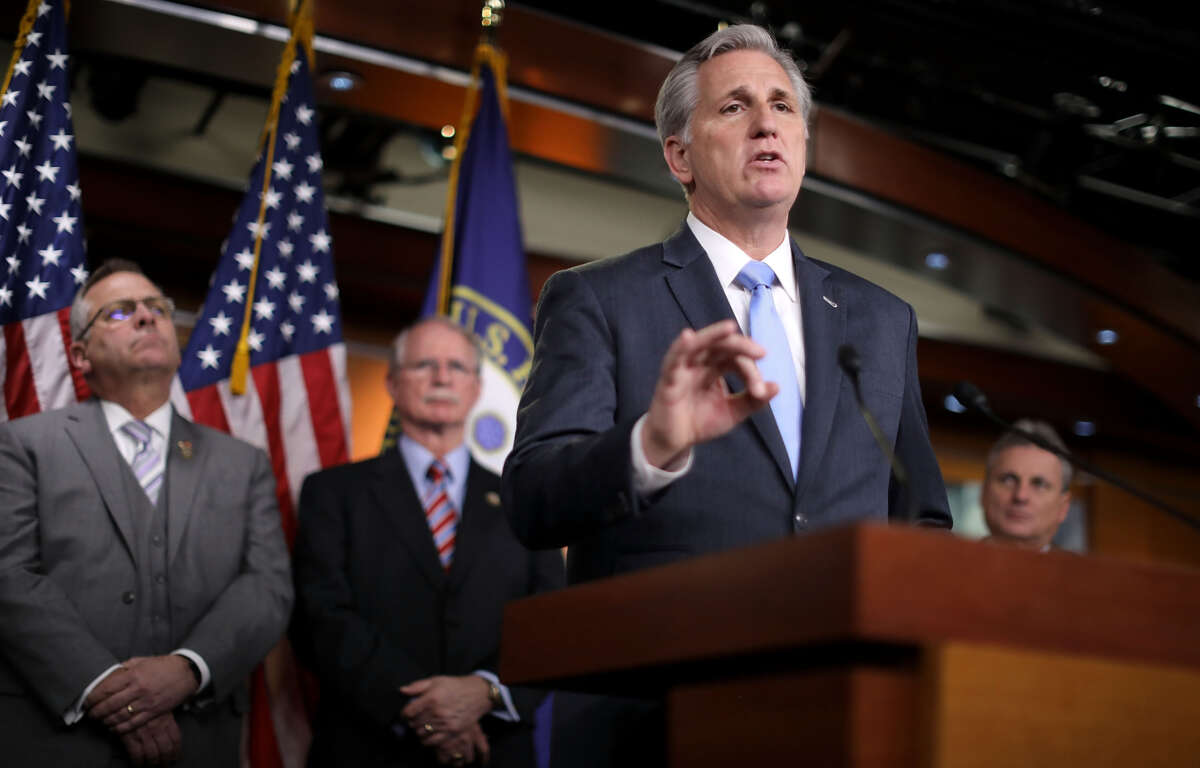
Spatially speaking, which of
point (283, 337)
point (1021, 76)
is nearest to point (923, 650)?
point (283, 337)

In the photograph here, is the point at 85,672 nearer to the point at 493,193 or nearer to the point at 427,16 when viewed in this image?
the point at 493,193

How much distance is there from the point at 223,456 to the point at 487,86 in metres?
1.71

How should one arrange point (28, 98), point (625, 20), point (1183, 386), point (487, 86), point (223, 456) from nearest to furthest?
point (223, 456) → point (28, 98) → point (487, 86) → point (625, 20) → point (1183, 386)

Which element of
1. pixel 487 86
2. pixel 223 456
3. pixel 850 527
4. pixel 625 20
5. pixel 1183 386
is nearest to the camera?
pixel 850 527

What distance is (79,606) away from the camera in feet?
8.63

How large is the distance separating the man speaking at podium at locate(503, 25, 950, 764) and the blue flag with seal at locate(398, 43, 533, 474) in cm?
209

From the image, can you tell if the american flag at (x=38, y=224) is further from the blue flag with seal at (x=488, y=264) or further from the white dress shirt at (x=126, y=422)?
the blue flag with seal at (x=488, y=264)

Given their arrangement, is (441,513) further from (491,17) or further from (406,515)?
(491,17)

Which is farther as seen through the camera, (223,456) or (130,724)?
(223,456)

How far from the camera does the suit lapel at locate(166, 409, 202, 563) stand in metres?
2.79

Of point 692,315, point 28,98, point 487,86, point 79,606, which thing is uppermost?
point 487,86

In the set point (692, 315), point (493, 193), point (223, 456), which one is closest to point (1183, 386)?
point (493, 193)

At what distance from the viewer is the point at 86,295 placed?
3.05m

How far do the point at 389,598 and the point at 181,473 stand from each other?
0.58 m
